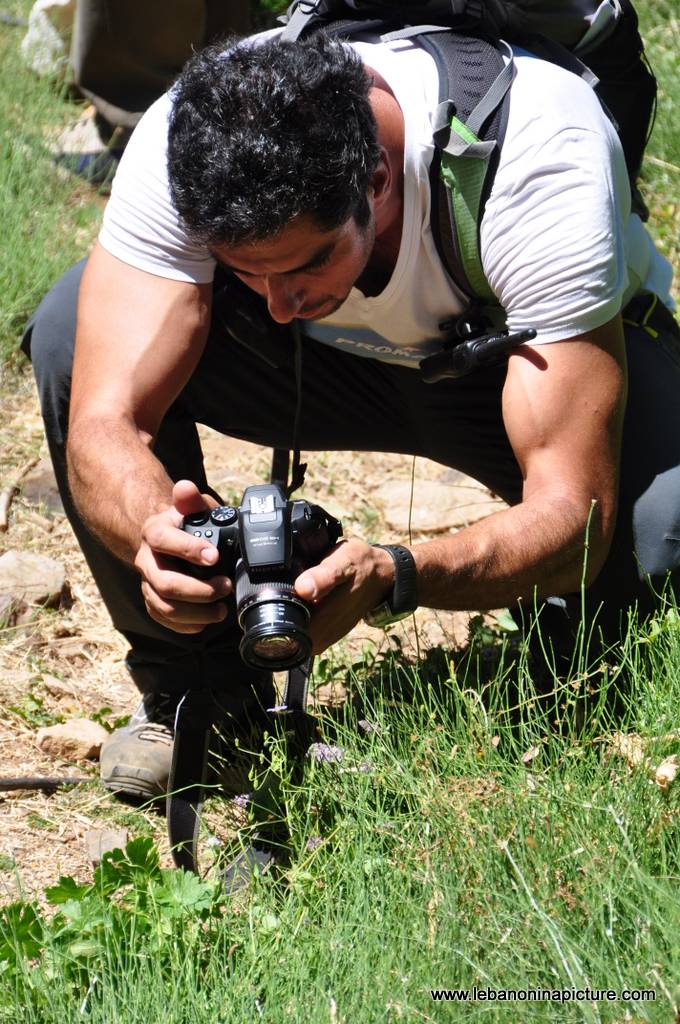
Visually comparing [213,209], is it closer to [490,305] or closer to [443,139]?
[443,139]

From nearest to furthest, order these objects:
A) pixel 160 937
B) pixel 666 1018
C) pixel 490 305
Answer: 1. pixel 666 1018
2. pixel 160 937
3. pixel 490 305

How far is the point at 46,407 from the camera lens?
2.90 meters

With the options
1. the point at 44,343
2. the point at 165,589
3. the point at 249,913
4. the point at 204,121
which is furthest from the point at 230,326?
the point at 249,913

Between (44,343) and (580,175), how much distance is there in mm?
1285

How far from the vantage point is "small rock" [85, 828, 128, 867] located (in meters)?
2.62

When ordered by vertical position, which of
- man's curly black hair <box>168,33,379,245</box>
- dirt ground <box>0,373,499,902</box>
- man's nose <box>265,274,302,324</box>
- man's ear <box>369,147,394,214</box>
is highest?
man's curly black hair <box>168,33,379,245</box>

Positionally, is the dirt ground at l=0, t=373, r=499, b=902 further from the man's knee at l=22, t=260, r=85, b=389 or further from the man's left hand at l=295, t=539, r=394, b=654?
the man's knee at l=22, t=260, r=85, b=389

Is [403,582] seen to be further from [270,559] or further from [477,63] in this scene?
[477,63]

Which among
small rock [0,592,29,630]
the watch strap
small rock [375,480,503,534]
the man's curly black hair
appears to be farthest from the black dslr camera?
small rock [375,480,503,534]

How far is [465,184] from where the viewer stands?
2408 millimetres

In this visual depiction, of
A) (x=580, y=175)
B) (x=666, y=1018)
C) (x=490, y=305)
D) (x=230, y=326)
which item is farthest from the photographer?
(x=230, y=326)

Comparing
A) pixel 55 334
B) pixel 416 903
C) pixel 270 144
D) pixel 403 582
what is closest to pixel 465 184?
pixel 270 144

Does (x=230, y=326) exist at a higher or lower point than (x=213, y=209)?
lower

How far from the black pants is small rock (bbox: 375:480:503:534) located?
27.8 inches
